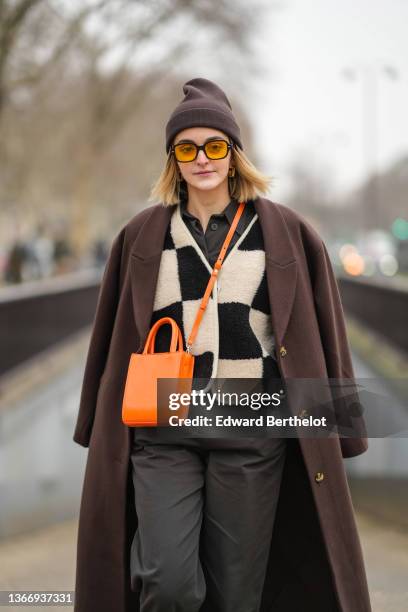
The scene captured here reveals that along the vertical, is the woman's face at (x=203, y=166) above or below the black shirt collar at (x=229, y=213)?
above

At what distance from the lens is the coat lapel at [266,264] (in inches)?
111

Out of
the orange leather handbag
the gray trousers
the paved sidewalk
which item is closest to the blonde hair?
the orange leather handbag

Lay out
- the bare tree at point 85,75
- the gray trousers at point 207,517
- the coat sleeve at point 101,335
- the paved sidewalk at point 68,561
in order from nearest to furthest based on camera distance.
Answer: the gray trousers at point 207,517, the coat sleeve at point 101,335, the paved sidewalk at point 68,561, the bare tree at point 85,75

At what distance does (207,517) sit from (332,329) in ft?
2.33

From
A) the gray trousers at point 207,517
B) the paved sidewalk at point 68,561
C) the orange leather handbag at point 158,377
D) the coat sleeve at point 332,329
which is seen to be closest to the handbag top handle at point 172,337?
the orange leather handbag at point 158,377

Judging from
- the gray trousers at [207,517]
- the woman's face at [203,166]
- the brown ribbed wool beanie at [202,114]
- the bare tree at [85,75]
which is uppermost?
the bare tree at [85,75]

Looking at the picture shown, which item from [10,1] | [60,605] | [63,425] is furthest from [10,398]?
[10,1]

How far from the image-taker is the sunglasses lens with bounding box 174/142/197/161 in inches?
115

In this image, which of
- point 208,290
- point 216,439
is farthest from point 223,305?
point 216,439

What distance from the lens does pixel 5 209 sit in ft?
143

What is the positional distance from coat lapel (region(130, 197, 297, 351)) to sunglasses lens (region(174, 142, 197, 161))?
19 cm

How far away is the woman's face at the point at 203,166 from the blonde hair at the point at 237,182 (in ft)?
0.18

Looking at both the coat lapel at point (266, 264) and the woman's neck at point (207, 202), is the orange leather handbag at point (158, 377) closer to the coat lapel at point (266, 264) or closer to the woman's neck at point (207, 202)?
the coat lapel at point (266, 264)

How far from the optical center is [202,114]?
9.52 feet
